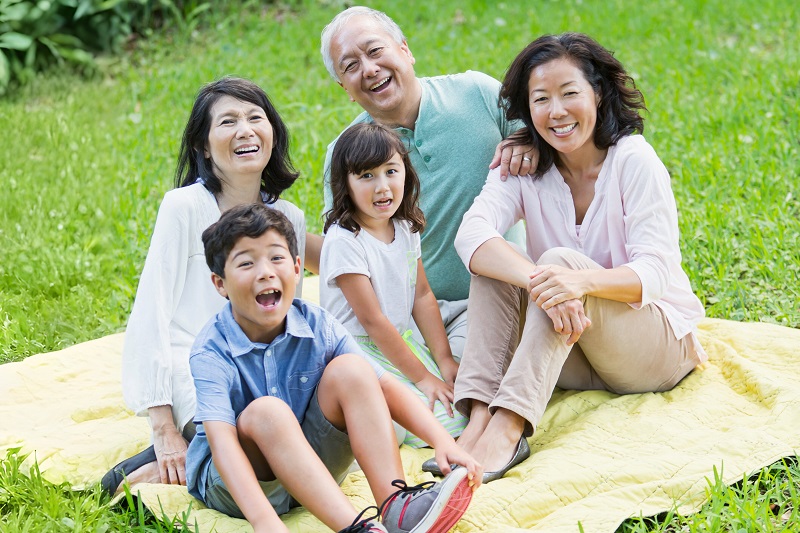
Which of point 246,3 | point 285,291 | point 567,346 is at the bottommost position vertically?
point 567,346

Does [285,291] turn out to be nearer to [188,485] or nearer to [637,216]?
[188,485]

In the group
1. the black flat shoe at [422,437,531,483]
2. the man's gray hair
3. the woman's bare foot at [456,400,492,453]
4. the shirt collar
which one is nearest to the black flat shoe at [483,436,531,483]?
the black flat shoe at [422,437,531,483]

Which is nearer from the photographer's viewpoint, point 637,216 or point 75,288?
point 637,216

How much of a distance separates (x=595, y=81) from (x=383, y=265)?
3.19 ft

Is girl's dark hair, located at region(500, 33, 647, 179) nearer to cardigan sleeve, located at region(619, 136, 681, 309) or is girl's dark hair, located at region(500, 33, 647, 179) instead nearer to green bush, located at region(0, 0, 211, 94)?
cardigan sleeve, located at region(619, 136, 681, 309)

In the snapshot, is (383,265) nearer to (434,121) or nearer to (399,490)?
(434,121)

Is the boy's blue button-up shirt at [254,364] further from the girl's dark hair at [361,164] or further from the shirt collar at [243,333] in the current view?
the girl's dark hair at [361,164]

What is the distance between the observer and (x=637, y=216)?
3.12 metres

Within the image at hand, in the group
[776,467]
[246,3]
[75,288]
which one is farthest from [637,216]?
[246,3]

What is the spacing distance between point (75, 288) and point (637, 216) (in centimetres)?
289

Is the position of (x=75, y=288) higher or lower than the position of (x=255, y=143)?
lower

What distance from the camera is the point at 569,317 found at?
2.89 meters

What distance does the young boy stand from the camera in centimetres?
243

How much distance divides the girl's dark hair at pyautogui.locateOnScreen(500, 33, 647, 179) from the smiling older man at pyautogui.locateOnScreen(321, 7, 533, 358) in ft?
0.88
